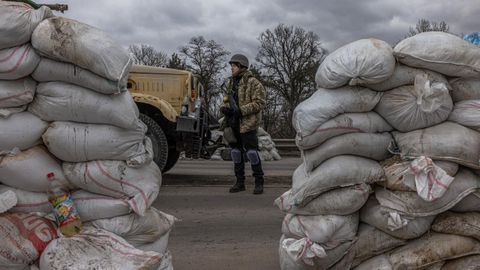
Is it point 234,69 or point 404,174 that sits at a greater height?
point 234,69

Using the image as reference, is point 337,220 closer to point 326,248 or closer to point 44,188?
point 326,248

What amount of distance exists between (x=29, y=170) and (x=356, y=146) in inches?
77.1

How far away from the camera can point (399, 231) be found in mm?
3131

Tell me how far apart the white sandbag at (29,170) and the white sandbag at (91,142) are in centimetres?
7

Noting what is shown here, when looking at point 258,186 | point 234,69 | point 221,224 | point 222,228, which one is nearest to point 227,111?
point 234,69

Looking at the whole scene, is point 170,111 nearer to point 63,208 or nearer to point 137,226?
point 137,226

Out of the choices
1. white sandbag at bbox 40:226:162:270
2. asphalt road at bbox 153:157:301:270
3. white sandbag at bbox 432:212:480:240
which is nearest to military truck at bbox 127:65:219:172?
asphalt road at bbox 153:157:301:270

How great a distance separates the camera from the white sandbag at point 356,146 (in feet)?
10.7

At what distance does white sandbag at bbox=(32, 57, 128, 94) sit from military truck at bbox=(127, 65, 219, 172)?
4.36 m

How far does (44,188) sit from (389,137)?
6.99ft

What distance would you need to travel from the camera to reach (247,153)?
261 inches

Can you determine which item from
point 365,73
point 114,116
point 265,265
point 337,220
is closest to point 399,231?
point 337,220

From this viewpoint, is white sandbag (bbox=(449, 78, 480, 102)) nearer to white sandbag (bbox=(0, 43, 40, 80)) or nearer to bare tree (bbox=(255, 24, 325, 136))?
white sandbag (bbox=(0, 43, 40, 80))

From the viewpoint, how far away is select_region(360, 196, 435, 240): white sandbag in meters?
3.08
